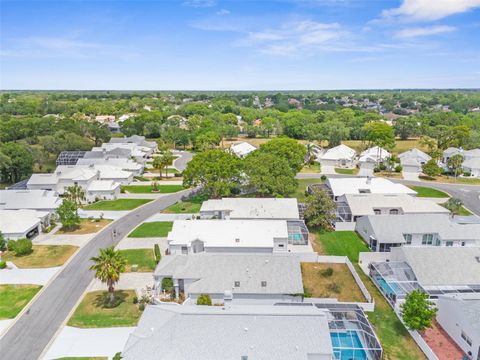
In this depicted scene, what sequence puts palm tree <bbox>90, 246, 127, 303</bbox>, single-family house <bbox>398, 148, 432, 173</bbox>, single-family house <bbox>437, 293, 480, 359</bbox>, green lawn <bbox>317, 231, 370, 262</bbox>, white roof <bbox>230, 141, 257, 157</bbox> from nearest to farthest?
single-family house <bbox>437, 293, 480, 359</bbox>
palm tree <bbox>90, 246, 127, 303</bbox>
green lawn <bbox>317, 231, 370, 262</bbox>
single-family house <bbox>398, 148, 432, 173</bbox>
white roof <bbox>230, 141, 257, 157</bbox>

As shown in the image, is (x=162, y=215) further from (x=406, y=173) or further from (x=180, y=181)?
(x=406, y=173)

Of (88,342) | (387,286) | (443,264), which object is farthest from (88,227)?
(443,264)

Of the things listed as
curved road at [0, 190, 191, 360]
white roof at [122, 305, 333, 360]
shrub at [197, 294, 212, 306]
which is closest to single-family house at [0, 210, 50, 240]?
curved road at [0, 190, 191, 360]

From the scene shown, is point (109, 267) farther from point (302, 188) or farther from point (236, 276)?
point (302, 188)

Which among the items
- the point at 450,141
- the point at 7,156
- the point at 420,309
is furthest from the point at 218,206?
the point at 450,141

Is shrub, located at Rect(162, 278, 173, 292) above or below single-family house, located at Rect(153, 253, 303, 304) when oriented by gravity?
below

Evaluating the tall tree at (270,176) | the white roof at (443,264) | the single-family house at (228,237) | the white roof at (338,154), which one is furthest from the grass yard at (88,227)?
the white roof at (338,154)

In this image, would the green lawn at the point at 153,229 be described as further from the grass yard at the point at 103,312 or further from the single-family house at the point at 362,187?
the single-family house at the point at 362,187

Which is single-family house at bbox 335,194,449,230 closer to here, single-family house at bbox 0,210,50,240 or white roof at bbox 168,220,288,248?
white roof at bbox 168,220,288,248
